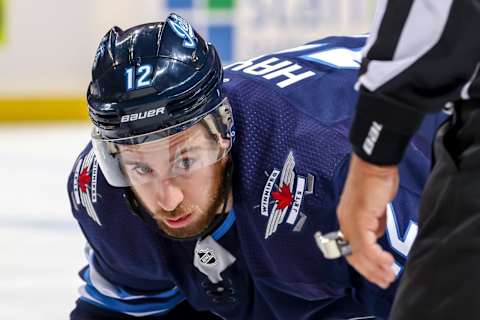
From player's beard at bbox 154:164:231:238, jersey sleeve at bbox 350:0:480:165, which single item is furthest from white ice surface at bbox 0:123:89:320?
jersey sleeve at bbox 350:0:480:165

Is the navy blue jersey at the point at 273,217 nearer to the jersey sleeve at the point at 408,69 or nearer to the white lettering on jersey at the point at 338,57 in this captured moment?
the white lettering on jersey at the point at 338,57

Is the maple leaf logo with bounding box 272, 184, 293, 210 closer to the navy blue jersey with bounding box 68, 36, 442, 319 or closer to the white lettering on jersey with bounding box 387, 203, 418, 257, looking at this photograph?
the navy blue jersey with bounding box 68, 36, 442, 319

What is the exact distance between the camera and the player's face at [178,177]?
227 centimetres

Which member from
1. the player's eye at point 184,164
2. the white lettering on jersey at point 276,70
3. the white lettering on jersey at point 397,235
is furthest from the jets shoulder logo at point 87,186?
the white lettering on jersey at point 397,235

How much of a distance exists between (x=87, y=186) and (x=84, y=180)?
16mm

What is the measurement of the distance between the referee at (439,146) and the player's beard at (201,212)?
0.89 meters

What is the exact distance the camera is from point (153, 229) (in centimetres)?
246

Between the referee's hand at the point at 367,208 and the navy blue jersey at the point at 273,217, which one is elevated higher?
the referee's hand at the point at 367,208

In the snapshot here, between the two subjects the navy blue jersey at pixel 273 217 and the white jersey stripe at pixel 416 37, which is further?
the navy blue jersey at pixel 273 217

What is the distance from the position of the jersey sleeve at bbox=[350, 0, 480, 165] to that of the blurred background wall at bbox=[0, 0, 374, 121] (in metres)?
5.56

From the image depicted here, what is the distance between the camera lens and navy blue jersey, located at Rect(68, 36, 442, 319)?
2.20 metres

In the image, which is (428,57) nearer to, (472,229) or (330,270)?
(472,229)

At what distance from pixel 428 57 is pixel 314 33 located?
5705 mm

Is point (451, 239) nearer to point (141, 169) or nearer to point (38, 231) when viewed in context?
point (141, 169)
